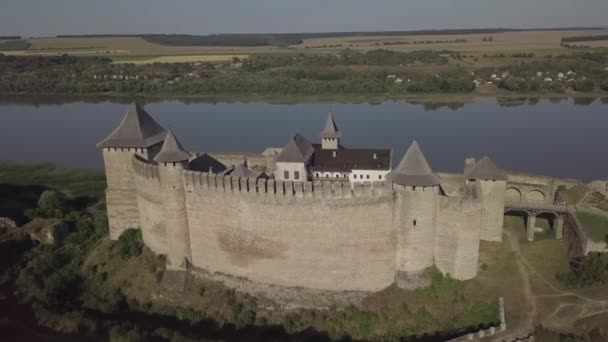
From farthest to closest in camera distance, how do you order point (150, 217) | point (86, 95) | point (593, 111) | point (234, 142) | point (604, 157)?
point (86, 95) → point (593, 111) → point (234, 142) → point (604, 157) → point (150, 217)

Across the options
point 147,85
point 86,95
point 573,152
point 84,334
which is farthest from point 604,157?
point 86,95

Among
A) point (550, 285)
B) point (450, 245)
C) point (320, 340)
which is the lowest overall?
point (320, 340)

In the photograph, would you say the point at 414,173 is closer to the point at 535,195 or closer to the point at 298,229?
the point at 298,229

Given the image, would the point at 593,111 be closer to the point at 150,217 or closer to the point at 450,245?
the point at 450,245

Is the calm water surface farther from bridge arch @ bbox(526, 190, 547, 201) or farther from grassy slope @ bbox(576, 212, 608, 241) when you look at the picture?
grassy slope @ bbox(576, 212, 608, 241)

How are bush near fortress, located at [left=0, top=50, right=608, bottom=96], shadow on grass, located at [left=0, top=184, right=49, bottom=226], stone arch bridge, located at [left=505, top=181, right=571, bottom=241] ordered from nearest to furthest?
stone arch bridge, located at [left=505, top=181, right=571, bottom=241] → shadow on grass, located at [left=0, top=184, right=49, bottom=226] → bush near fortress, located at [left=0, top=50, right=608, bottom=96]

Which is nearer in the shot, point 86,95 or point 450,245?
point 450,245

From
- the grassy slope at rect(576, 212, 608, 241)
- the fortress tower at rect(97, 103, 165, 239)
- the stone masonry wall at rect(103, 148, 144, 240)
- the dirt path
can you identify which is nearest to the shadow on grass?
the stone masonry wall at rect(103, 148, 144, 240)
